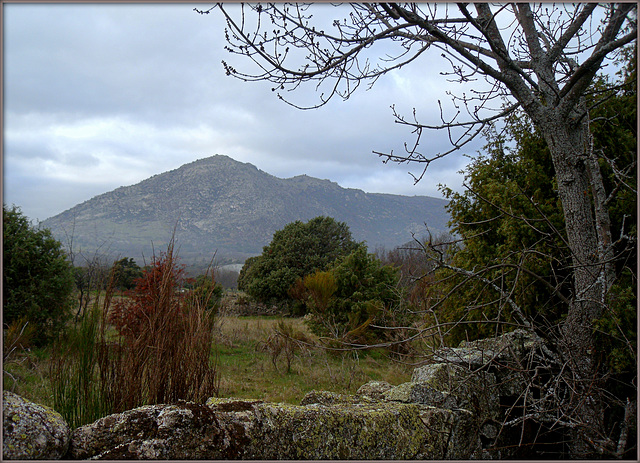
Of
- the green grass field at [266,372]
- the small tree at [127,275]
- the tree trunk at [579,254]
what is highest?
the tree trunk at [579,254]

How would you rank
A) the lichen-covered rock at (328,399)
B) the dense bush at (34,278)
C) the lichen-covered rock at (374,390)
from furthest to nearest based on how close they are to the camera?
the dense bush at (34,278) → the lichen-covered rock at (374,390) → the lichen-covered rock at (328,399)

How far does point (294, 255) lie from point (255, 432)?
65.4ft

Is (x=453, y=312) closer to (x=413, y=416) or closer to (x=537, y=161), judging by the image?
(x=537, y=161)

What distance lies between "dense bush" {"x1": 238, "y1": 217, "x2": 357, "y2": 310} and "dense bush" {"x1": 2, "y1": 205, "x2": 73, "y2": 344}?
11.5m

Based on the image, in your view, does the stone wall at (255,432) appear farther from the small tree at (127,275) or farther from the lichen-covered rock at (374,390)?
the small tree at (127,275)

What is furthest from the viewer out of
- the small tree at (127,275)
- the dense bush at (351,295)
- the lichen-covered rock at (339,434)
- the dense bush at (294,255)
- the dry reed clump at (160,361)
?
the dense bush at (294,255)

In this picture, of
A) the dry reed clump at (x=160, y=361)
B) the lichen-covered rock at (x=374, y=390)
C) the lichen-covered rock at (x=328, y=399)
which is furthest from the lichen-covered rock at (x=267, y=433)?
the dry reed clump at (x=160, y=361)

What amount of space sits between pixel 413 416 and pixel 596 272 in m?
1.76

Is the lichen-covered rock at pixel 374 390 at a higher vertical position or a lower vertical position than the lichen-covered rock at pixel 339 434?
lower

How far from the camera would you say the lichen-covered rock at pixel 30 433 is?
1.47 m

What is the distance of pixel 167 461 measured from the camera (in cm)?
158

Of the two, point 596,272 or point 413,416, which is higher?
point 596,272

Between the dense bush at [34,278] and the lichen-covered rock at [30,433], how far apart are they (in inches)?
329

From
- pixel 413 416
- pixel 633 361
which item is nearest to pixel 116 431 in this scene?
pixel 413 416
